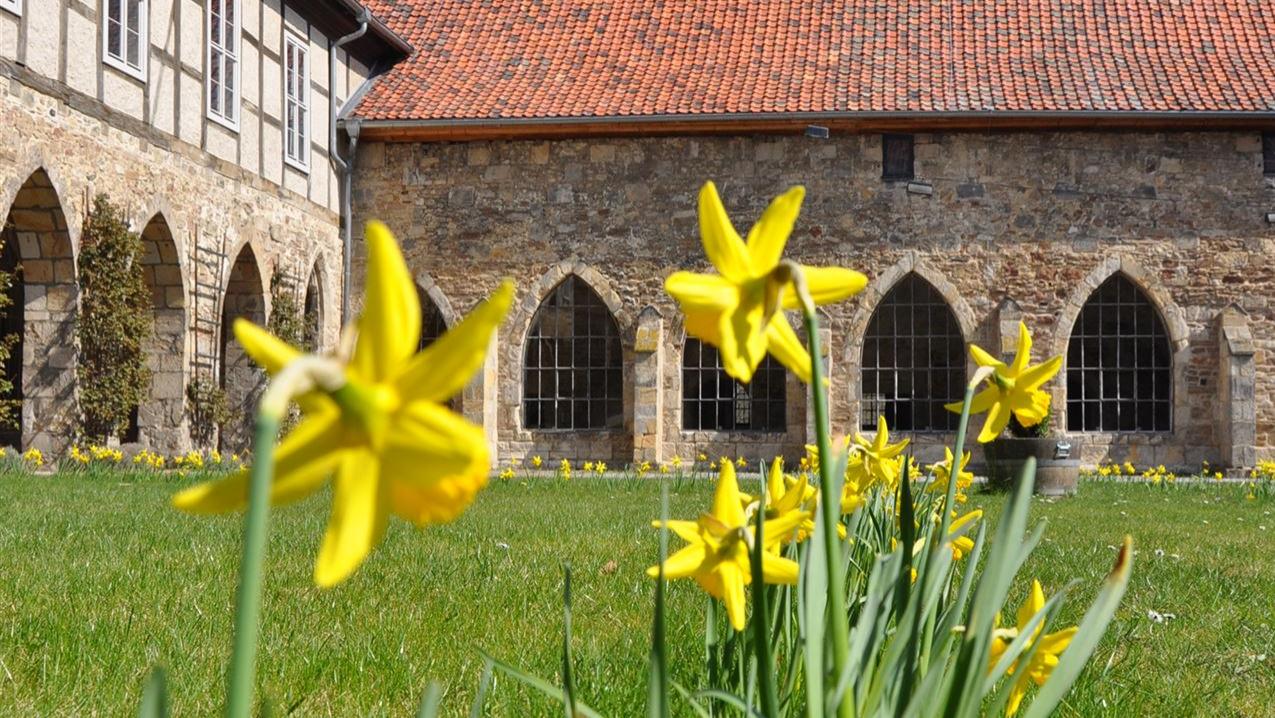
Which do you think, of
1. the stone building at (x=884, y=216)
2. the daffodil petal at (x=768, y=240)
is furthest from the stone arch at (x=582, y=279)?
the daffodil petal at (x=768, y=240)

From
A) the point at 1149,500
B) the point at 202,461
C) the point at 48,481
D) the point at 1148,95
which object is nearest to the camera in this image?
the point at 48,481

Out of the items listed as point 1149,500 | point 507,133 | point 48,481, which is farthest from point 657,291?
point 48,481

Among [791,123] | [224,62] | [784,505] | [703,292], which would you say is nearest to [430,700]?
[703,292]

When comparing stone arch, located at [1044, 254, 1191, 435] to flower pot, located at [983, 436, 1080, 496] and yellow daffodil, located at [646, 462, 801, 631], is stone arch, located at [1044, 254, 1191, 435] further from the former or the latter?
yellow daffodil, located at [646, 462, 801, 631]

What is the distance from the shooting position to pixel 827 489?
133 cm

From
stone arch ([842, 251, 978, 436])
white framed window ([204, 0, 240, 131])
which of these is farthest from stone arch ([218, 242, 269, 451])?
stone arch ([842, 251, 978, 436])

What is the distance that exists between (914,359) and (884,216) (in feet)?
6.30

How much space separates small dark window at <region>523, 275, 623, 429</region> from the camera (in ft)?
62.3

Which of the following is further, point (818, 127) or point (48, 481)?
point (818, 127)

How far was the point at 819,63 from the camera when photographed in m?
19.1

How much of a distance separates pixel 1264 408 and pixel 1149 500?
638cm

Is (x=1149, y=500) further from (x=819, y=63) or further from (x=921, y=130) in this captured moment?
(x=819, y=63)

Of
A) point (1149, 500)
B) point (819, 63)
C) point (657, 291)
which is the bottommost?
point (1149, 500)

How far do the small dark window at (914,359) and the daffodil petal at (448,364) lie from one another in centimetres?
1813
